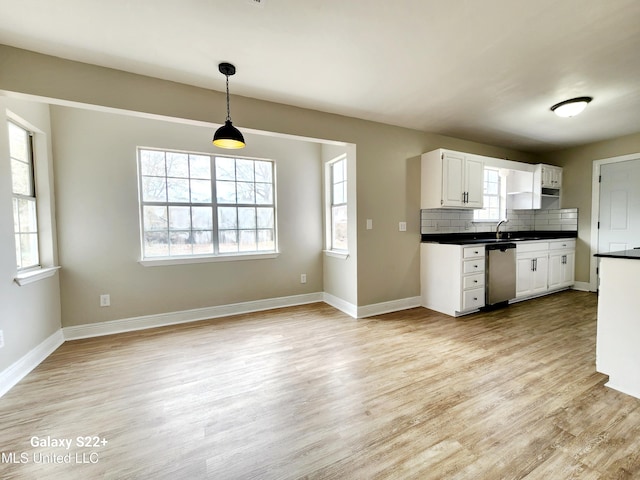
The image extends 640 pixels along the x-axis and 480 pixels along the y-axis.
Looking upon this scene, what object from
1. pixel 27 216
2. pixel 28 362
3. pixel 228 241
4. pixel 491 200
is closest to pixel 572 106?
pixel 491 200

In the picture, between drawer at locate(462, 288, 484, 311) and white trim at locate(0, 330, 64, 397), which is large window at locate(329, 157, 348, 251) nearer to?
drawer at locate(462, 288, 484, 311)

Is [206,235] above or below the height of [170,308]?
above

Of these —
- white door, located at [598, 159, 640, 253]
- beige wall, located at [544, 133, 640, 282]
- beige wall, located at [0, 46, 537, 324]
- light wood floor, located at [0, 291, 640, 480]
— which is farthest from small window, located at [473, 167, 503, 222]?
light wood floor, located at [0, 291, 640, 480]

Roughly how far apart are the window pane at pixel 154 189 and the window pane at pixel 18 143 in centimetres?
95

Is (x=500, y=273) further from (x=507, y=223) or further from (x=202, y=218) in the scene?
(x=202, y=218)

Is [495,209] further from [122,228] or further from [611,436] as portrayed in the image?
[122,228]

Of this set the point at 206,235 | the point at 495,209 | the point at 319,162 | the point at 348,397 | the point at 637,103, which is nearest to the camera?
the point at 348,397

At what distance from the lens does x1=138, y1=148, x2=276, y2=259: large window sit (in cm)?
325

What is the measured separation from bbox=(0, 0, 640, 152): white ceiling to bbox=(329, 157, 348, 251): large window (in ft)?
3.49

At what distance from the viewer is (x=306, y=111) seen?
2.99 meters

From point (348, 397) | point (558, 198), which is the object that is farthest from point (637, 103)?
point (348, 397)

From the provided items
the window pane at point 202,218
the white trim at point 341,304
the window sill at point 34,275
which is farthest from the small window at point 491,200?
the window sill at point 34,275

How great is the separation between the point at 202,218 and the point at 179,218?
0.88 feet

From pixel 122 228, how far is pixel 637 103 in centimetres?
585
